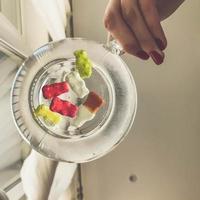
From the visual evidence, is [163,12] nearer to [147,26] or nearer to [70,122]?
[147,26]

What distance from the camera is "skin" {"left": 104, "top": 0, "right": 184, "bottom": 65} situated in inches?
27.0

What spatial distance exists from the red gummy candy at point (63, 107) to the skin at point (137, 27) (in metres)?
0.15

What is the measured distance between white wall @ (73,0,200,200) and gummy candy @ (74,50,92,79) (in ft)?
2.75

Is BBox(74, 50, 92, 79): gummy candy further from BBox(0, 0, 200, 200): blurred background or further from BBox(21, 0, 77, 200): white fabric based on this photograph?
BBox(0, 0, 200, 200): blurred background

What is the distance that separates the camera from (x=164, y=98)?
148 centimetres

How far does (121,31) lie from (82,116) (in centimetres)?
17

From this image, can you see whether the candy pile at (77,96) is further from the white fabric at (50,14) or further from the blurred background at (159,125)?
the blurred background at (159,125)

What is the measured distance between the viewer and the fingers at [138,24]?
0.69m

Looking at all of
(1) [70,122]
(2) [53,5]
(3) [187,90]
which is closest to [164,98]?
(3) [187,90]

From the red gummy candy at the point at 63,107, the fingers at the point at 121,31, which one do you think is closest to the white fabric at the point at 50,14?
the fingers at the point at 121,31

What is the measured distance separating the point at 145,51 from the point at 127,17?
0.07 metres

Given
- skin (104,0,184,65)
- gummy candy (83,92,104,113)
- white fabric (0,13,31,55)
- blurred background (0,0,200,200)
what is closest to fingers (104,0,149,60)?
skin (104,0,184,65)

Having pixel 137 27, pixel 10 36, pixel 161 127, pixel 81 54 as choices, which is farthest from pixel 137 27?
pixel 161 127

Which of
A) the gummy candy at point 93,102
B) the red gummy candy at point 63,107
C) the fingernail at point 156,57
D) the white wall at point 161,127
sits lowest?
the white wall at point 161,127
